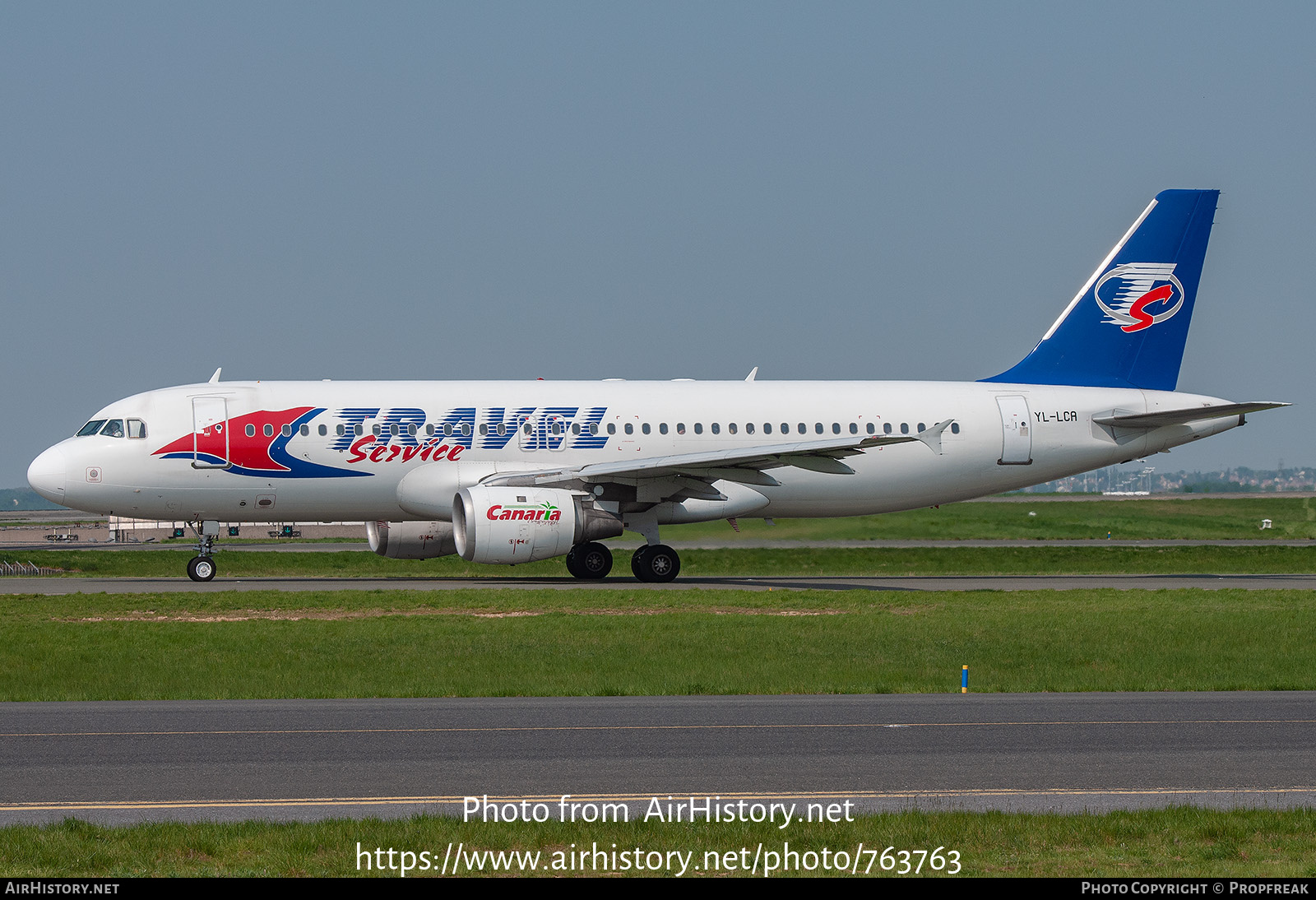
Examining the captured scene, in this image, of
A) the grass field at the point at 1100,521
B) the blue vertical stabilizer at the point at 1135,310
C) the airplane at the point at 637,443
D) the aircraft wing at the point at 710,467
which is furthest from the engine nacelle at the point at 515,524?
the grass field at the point at 1100,521

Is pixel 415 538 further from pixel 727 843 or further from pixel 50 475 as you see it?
pixel 727 843

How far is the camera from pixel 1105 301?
36.4m

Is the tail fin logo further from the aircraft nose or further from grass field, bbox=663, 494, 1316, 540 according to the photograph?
the aircraft nose

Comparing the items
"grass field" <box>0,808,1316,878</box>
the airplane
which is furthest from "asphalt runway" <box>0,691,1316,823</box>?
the airplane

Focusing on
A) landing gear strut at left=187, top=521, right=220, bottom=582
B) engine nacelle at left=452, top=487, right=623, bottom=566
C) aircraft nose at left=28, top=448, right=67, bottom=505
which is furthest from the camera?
landing gear strut at left=187, top=521, right=220, bottom=582

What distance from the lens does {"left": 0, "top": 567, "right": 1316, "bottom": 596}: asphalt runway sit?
3044cm

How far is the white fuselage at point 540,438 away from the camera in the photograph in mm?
31578

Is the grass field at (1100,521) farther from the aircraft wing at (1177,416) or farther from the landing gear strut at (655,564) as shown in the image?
the landing gear strut at (655,564)

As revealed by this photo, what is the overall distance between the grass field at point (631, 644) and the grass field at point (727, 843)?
749 cm

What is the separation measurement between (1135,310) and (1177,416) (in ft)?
10.4

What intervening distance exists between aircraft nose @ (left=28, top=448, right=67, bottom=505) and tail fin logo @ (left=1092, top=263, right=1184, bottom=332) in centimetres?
2471

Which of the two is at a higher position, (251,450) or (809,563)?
(251,450)

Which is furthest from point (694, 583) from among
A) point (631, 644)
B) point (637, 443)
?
point (631, 644)

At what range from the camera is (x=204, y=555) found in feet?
108
